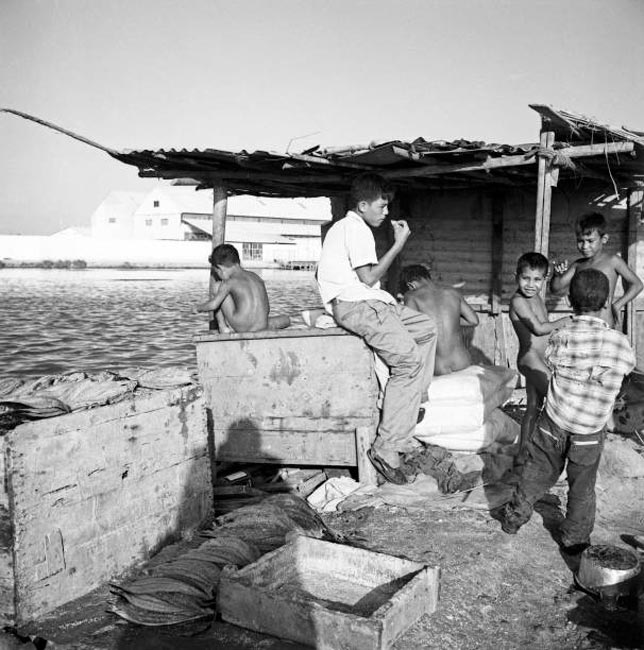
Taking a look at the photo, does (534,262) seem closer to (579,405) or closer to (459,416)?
(459,416)

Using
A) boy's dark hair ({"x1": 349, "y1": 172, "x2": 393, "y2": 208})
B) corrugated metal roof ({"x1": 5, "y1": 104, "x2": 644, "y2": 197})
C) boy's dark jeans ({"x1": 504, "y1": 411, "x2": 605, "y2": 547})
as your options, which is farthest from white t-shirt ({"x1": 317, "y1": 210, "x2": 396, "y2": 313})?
boy's dark jeans ({"x1": 504, "y1": 411, "x2": 605, "y2": 547})

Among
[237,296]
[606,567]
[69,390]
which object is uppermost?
[237,296]

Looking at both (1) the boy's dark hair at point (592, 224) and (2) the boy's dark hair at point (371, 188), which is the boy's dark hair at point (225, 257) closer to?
(2) the boy's dark hair at point (371, 188)

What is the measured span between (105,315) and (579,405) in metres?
20.9

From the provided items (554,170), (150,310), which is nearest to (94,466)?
(554,170)

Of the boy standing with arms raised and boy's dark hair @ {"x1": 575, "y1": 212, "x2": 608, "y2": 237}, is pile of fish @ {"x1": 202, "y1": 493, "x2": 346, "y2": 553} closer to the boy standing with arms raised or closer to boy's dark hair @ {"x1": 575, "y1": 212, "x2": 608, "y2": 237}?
the boy standing with arms raised

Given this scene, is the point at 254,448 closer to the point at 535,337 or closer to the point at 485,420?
the point at 485,420

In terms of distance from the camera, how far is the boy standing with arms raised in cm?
489

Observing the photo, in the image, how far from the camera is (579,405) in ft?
12.2

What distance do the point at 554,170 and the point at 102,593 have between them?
A: 4.83m

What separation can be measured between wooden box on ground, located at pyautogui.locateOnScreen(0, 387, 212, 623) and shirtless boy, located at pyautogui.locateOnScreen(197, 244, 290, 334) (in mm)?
2136

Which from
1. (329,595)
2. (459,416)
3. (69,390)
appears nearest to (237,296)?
(459,416)

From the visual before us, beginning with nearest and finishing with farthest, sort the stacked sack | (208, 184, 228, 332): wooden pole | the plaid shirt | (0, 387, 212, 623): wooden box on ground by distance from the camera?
(0, 387, 212, 623): wooden box on ground, the plaid shirt, the stacked sack, (208, 184, 228, 332): wooden pole

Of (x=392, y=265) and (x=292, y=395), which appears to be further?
(x=392, y=265)
